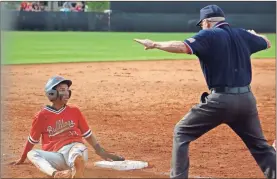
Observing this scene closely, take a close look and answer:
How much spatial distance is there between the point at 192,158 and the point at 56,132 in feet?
5.53

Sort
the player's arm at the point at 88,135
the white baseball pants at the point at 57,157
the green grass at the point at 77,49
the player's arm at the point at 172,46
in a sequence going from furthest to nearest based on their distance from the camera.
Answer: the green grass at the point at 77,49
the player's arm at the point at 88,135
the white baseball pants at the point at 57,157
the player's arm at the point at 172,46

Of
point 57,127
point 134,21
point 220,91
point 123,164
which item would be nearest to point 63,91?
point 57,127

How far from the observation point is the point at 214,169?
620cm

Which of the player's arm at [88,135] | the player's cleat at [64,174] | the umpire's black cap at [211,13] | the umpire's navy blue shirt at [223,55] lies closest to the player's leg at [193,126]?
the umpire's navy blue shirt at [223,55]

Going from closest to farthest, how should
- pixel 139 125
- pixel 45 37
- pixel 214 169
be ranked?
1. pixel 214 169
2. pixel 139 125
3. pixel 45 37

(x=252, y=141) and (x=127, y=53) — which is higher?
(x=252, y=141)

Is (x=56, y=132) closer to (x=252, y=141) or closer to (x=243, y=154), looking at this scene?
(x=252, y=141)

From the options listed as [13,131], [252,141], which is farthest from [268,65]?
[252,141]

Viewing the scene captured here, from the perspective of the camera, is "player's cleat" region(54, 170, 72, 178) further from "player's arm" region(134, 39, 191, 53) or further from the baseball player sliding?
"player's arm" region(134, 39, 191, 53)

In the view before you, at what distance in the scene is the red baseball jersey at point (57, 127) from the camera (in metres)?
5.68

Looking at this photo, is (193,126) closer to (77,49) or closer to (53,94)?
(53,94)

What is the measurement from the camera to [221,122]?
5230 millimetres

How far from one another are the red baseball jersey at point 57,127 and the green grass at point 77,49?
10.9m

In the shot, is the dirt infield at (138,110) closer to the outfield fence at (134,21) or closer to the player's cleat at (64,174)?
the player's cleat at (64,174)
